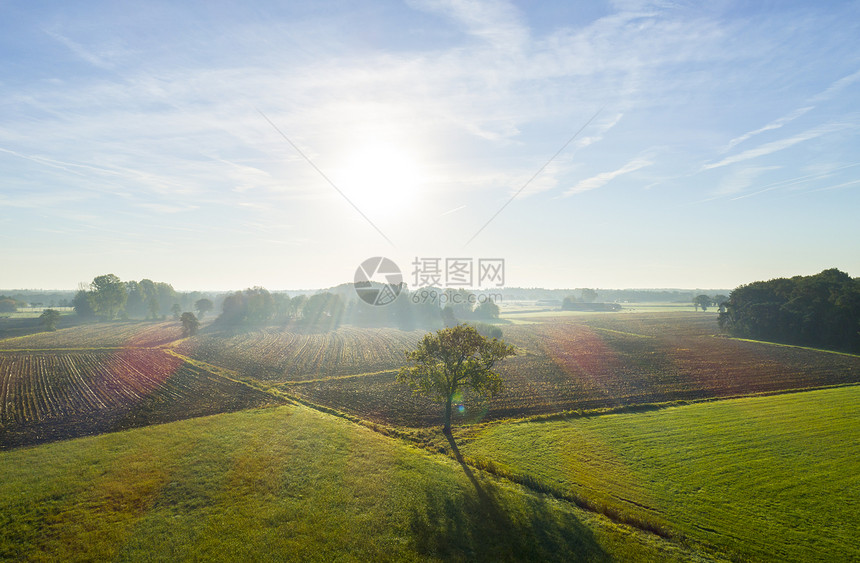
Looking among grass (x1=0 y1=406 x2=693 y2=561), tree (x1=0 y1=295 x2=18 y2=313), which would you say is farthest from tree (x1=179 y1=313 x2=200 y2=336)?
tree (x1=0 y1=295 x2=18 y2=313)

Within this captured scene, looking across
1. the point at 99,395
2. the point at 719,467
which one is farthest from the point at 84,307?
the point at 719,467

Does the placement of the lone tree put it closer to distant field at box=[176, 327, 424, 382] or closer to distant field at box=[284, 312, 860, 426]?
distant field at box=[284, 312, 860, 426]

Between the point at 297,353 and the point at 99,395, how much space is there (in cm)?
3505

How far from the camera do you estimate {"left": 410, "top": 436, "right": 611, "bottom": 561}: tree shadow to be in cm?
1881

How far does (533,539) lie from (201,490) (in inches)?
799

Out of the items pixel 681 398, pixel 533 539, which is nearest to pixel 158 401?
pixel 533 539

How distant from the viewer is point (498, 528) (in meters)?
20.8

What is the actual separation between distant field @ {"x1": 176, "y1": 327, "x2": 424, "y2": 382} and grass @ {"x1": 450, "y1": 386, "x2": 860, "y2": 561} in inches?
1372

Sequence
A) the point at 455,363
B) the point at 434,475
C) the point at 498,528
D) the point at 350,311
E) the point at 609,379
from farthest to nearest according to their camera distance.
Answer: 1. the point at 350,311
2. the point at 609,379
3. the point at 455,363
4. the point at 434,475
5. the point at 498,528

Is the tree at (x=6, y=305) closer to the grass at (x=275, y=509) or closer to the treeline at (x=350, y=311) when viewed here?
the treeline at (x=350, y=311)

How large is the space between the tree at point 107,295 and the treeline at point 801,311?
214 m

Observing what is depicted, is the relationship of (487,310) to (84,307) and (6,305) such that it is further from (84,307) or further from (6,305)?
(6,305)

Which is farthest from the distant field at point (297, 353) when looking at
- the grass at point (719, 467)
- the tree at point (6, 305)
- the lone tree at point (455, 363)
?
the tree at point (6, 305)

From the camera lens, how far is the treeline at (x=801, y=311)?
247 feet
